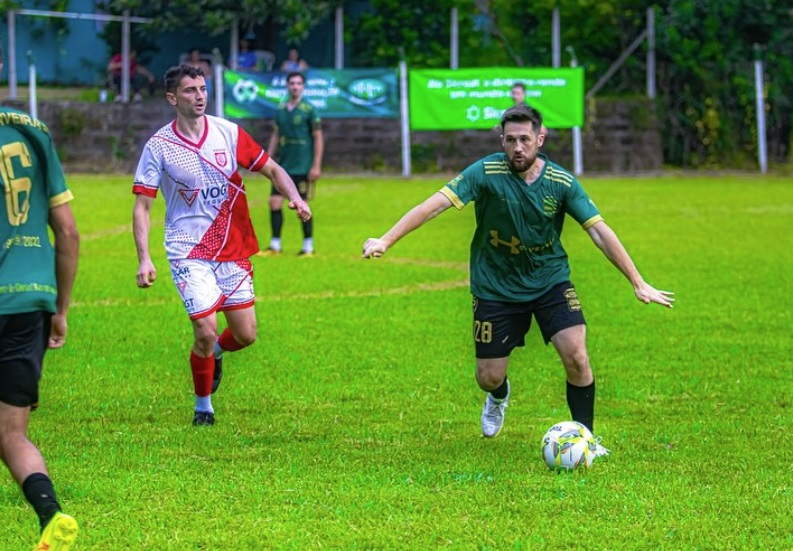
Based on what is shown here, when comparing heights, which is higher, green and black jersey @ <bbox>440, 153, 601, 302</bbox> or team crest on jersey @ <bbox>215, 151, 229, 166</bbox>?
team crest on jersey @ <bbox>215, 151, 229, 166</bbox>

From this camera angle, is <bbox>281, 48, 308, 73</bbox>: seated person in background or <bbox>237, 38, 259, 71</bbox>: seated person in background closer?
<bbox>281, 48, 308, 73</bbox>: seated person in background

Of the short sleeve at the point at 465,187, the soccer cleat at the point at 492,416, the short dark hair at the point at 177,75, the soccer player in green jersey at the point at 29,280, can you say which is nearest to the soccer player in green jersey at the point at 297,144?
the short dark hair at the point at 177,75

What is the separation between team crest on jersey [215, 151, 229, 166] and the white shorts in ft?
1.89

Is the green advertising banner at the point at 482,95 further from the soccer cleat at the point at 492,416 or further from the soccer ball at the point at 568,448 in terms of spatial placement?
the soccer ball at the point at 568,448

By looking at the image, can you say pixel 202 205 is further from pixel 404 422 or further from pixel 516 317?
pixel 516 317

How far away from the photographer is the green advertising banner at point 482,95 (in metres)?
30.2

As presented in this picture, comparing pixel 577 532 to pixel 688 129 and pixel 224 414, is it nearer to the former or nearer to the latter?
pixel 224 414

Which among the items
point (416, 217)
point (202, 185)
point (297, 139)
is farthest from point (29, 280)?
point (297, 139)

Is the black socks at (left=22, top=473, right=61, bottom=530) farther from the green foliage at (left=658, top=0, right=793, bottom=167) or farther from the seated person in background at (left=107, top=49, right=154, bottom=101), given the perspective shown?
the green foliage at (left=658, top=0, right=793, bottom=167)

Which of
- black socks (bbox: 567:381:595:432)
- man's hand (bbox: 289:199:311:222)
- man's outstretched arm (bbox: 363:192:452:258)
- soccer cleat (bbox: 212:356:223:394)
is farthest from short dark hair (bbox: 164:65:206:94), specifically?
black socks (bbox: 567:381:595:432)

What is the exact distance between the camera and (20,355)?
4871 mm

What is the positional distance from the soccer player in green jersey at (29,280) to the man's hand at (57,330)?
0.04 meters

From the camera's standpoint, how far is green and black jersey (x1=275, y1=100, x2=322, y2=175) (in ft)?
57.1

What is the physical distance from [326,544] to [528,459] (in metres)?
1.83
